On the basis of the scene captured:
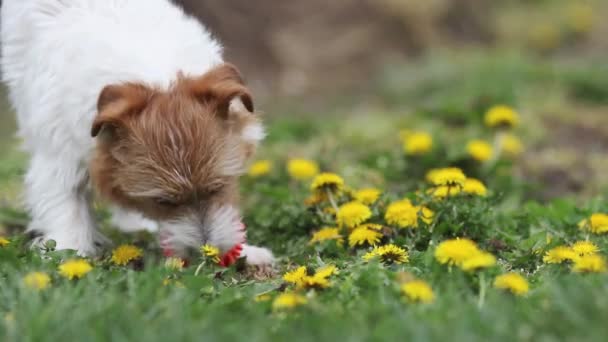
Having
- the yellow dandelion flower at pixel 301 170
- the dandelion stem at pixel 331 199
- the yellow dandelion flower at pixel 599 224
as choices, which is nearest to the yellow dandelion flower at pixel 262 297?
the dandelion stem at pixel 331 199

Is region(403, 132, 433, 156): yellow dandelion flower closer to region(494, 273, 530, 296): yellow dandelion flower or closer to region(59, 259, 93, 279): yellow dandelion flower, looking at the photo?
region(494, 273, 530, 296): yellow dandelion flower

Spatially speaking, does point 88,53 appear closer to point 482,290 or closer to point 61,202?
point 61,202

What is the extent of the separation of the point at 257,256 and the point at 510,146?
2795 mm

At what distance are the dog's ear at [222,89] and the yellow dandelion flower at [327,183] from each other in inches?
26.0

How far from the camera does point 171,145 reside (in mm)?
3695

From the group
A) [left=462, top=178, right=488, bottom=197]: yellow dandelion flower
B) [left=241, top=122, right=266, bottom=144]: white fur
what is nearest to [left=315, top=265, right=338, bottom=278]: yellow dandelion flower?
[left=241, top=122, right=266, bottom=144]: white fur

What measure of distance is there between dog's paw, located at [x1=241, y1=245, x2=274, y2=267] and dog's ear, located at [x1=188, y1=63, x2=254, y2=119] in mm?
738

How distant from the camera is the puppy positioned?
3.74 meters

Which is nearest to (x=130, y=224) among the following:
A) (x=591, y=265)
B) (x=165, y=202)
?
(x=165, y=202)

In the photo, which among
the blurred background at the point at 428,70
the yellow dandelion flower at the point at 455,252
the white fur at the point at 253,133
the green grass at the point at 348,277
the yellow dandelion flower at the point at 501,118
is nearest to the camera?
the green grass at the point at 348,277

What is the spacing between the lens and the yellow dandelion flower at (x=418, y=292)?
298cm

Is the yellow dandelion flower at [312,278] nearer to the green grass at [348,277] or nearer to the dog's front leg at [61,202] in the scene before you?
the green grass at [348,277]

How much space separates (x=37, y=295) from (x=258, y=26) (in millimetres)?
7893

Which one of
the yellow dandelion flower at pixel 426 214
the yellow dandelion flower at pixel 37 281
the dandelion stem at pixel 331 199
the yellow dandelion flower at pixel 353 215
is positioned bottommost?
the yellow dandelion flower at pixel 37 281
